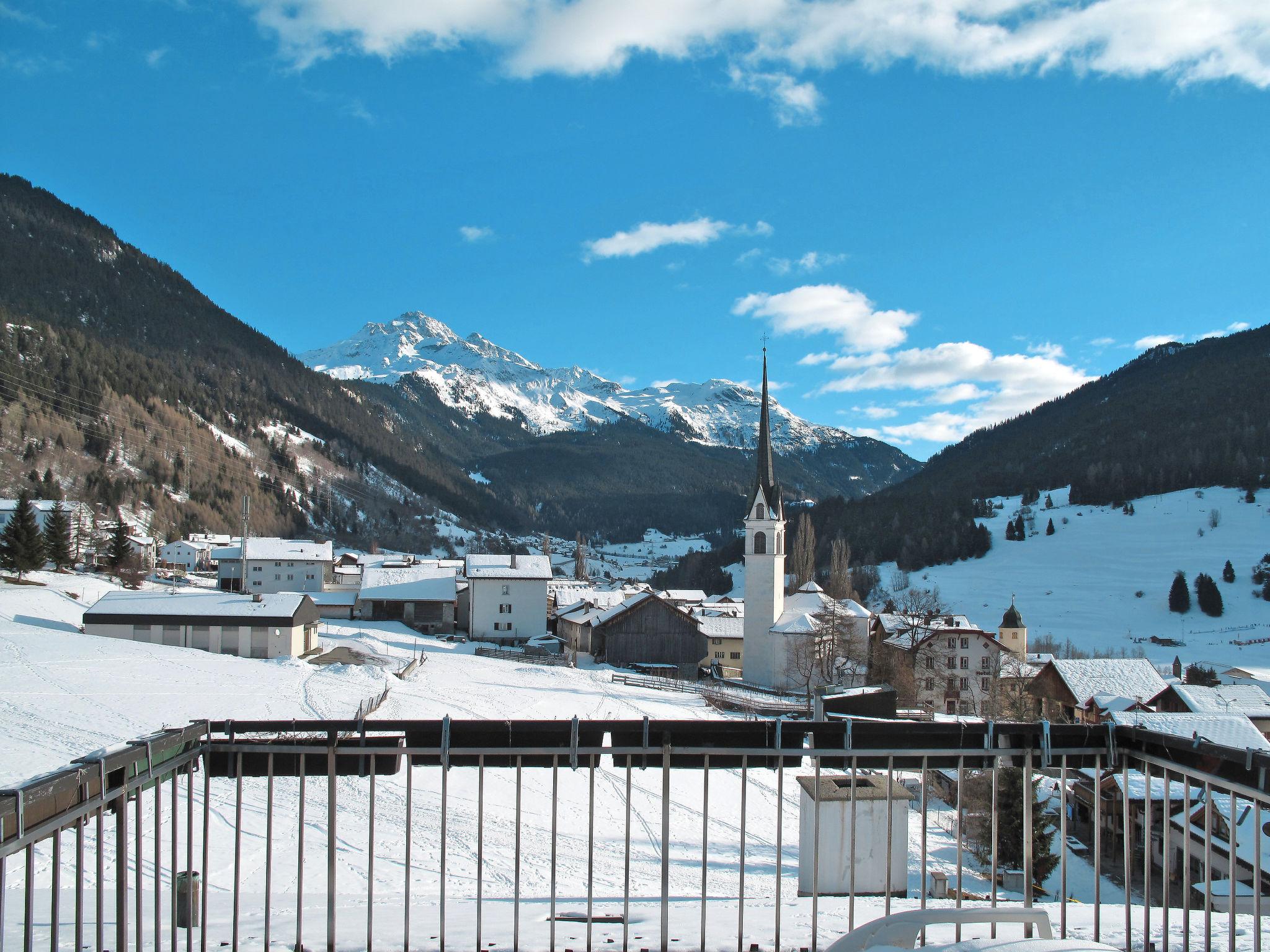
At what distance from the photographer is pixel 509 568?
56562 mm

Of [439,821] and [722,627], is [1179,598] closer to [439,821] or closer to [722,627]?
[722,627]

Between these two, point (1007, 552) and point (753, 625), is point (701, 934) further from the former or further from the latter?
point (1007, 552)

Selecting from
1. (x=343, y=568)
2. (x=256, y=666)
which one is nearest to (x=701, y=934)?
(x=256, y=666)

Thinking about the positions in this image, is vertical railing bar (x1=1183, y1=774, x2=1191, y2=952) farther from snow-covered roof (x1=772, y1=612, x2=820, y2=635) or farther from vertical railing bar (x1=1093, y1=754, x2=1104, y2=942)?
snow-covered roof (x1=772, y1=612, x2=820, y2=635)

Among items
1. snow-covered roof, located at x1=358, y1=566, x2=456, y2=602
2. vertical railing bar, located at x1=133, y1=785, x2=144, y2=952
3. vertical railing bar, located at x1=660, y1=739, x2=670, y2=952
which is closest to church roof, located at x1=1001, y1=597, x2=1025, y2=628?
snow-covered roof, located at x1=358, y1=566, x2=456, y2=602

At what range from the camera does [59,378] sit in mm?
122688

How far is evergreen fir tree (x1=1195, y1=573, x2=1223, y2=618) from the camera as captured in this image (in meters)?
92.3

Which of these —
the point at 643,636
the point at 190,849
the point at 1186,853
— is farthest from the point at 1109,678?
the point at 190,849

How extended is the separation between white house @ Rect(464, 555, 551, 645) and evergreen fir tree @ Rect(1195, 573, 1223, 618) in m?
81.7

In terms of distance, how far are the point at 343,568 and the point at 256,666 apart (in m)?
63.7

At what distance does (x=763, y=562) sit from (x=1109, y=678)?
66.8ft

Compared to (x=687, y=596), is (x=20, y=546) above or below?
above

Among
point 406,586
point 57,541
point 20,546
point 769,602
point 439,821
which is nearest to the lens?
point 439,821

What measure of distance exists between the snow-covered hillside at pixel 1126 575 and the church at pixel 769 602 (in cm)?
4039
